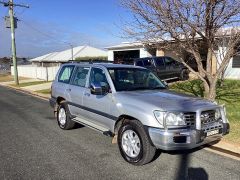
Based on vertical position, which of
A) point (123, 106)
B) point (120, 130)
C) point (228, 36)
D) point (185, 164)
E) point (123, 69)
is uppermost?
point (228, 36)

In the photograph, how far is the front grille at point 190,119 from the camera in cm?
502

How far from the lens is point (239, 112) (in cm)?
930

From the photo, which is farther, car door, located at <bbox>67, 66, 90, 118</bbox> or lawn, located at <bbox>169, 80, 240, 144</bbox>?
car door, located at <bbox>67, 66, 90, 118</bbox>

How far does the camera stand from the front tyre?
5160 millimetres

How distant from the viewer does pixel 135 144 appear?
17.7 feet

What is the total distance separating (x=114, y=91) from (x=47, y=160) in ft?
5.92

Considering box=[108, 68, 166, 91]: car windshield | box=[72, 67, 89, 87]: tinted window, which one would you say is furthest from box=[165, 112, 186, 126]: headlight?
box=[72, 67, 89, 87]: tinted window

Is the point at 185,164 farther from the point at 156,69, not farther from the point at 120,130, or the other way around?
the point at 156,69

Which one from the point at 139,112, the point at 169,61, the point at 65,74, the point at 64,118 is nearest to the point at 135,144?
the point at 139,112

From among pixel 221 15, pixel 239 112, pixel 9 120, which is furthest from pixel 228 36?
pixel 9 120

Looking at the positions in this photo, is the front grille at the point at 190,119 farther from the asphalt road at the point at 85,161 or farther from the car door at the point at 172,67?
the car door at the point at 172,67

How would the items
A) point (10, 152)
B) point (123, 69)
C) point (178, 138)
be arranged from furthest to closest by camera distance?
point (123, 69) < point (10, 152) < point (178, 138)

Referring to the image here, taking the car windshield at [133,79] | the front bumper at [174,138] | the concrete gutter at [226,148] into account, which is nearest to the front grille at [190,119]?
the front bumper at [174,138]

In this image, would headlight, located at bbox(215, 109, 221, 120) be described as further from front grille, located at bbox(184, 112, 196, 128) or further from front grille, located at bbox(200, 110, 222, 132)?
front grille, located at bbox(184, 112, 196, 128)
